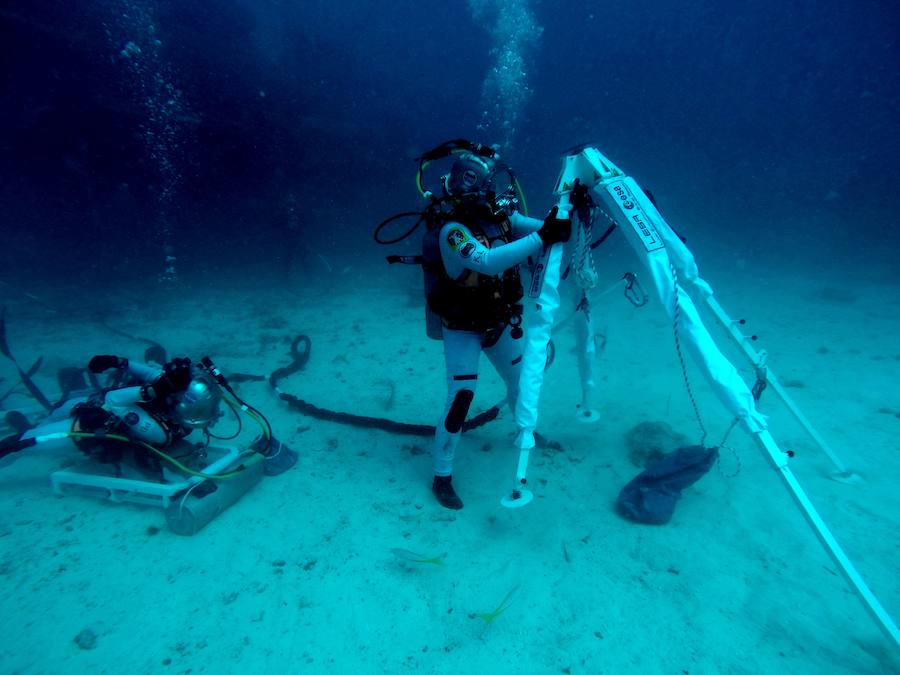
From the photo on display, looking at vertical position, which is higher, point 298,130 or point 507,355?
point 298,130

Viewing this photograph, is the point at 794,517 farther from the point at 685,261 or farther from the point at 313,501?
the point at 313,501

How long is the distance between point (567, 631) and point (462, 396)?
1839 mm

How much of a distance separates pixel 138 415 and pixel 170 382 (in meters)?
0.51

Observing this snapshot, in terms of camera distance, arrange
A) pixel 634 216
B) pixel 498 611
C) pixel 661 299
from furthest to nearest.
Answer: pixel 634 216, pixel 661 299, pixel 498 611

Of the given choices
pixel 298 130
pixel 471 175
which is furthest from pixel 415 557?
pixel 298 130

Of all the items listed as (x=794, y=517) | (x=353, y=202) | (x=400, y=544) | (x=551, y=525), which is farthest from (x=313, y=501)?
(x=353, y=202)

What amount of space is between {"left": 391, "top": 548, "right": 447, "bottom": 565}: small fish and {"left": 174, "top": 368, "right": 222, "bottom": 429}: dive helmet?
2.09m

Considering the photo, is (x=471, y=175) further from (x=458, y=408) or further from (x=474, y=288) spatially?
(x=458, y=408)

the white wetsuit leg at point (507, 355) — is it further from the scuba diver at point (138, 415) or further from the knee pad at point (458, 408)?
the scuba diver at point (138, 415)

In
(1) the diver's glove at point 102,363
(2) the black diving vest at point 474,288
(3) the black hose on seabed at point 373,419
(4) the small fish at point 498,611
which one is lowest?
(4) the small fish at point 498,611

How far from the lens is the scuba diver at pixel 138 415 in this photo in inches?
135

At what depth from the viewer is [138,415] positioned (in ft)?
11.7

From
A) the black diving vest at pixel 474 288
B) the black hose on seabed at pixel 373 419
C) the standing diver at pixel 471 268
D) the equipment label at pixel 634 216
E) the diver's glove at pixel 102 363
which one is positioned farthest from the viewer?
the black hose on seabed at pixel 373 419

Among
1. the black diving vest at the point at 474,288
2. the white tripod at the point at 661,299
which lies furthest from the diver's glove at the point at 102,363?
the white tripod at the point at 661,299
